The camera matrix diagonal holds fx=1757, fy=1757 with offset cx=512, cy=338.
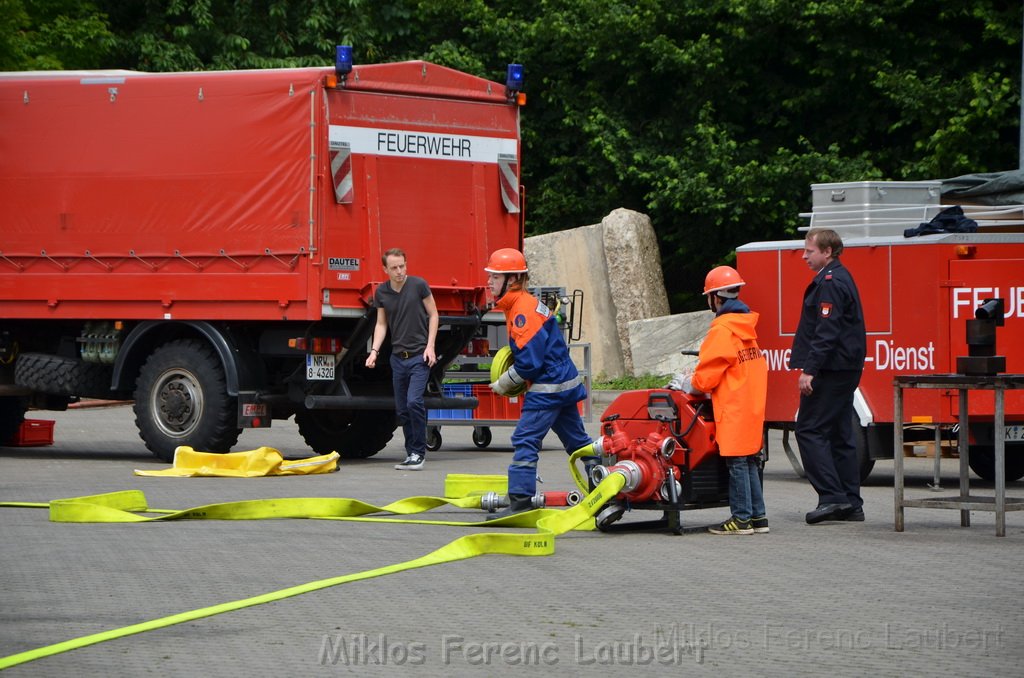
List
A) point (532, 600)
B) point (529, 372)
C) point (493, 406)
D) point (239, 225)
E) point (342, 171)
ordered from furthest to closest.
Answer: point (493, 406) → point (239, 225) → point (342, 171) → point (529, 372) → point (532, 600)

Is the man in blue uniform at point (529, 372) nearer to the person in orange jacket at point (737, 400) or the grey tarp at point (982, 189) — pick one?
the person in orange jacket at point (737, 400)

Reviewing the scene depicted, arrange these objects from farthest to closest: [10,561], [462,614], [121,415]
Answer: [121,415]
[10,561]
[462,614]

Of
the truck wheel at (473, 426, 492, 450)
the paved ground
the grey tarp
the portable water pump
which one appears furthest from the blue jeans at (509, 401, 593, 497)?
the grey tarp

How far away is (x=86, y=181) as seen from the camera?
→ 16.5m

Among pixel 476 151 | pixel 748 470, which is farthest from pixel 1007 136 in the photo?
pixel 748 470

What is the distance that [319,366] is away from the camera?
15.8 metres

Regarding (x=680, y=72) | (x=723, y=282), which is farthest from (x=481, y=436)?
(x=680, y=72)

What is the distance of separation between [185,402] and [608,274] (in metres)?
13.9

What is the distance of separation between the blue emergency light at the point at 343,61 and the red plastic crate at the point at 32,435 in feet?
17.7

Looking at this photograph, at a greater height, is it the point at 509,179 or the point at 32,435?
the point at 509,179

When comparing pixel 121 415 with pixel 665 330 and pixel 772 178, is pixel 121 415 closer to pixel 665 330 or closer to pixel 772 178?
pixel 665 330

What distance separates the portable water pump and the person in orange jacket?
146mm

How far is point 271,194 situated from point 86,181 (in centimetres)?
207

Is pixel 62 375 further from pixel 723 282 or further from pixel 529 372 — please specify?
pixel 723 282
